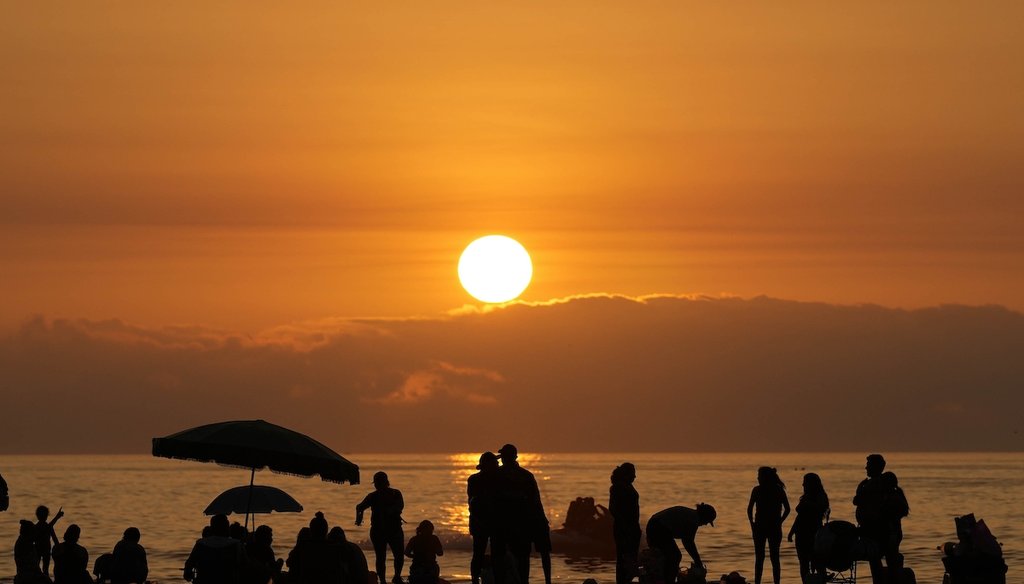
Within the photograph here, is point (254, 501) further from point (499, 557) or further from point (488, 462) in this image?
point (488, 462)

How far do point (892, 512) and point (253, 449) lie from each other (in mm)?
9003

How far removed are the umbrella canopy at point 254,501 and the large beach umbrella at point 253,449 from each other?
12.7ft

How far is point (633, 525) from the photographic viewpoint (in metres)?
21.9

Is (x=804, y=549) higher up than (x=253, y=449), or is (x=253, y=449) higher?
(x=253, y=449)

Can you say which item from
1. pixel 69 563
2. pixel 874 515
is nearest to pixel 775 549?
pixel 874 515

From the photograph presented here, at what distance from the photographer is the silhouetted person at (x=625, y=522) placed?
21.6 metres

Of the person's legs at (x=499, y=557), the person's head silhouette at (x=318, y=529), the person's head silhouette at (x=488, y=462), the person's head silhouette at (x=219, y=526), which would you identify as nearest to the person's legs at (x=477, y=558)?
the person's legs at (x=499, y=557)

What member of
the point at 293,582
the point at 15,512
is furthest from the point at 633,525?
the point at 15,512

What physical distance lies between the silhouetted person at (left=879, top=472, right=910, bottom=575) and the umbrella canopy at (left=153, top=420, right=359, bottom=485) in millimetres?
7489

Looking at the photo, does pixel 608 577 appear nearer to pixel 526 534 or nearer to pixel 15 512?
pixel 526 534

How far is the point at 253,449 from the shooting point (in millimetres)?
19844

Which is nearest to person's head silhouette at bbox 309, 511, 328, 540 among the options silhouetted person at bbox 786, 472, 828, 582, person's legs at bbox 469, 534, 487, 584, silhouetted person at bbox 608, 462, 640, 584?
person's legs at bbox 469, 534, 487, 584

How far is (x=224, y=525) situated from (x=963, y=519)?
10.0m

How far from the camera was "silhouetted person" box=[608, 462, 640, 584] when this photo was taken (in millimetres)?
21578
